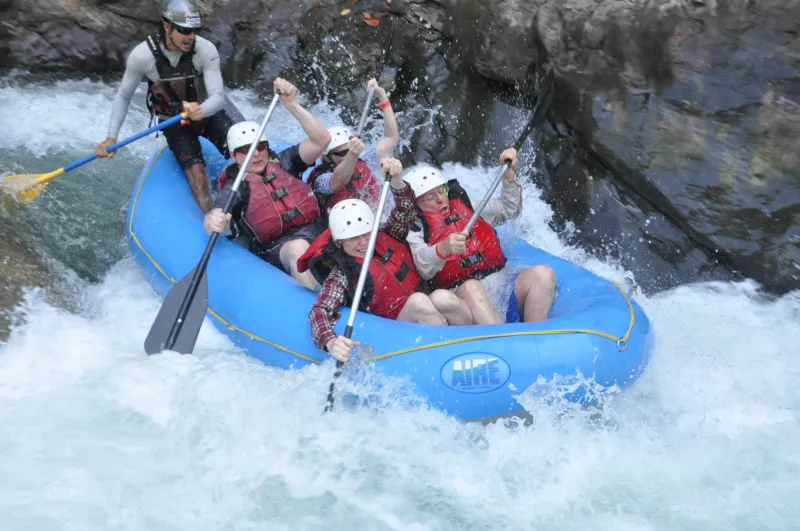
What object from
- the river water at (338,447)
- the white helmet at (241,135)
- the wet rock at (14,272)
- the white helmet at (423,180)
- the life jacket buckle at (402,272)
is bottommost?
the wet rock at (14,272)

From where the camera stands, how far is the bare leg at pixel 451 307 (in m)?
3.91

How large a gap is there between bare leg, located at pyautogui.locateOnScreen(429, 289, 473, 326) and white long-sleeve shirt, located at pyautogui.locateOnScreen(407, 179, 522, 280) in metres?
0.15

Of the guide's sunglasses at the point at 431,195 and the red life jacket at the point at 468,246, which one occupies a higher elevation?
the guide's sunglasses at the point at 431,195

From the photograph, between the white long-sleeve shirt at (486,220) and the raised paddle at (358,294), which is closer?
the raised paddle at (358,294)

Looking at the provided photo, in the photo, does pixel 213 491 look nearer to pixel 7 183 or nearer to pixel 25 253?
pixel 25 253

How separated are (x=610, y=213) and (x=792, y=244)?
1100mm

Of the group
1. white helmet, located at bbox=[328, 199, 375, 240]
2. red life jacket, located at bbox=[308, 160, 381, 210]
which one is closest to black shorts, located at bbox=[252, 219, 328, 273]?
red life jacket, located at bbox=[308, 160, 381, 210]

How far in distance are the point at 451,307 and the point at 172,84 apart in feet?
7.46

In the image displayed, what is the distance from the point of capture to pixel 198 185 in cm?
492

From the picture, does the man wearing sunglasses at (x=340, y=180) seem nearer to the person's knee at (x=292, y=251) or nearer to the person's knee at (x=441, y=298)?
the person's knee at (x=292, y=251)

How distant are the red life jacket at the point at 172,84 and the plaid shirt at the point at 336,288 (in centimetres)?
163

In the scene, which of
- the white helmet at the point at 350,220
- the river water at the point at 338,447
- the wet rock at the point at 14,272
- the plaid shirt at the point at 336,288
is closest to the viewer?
the river water at the point at 338,447

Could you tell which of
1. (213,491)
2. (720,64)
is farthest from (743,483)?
(720,64)

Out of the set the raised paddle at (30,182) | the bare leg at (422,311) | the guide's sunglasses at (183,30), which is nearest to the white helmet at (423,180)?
the bare leg at (422,311)
